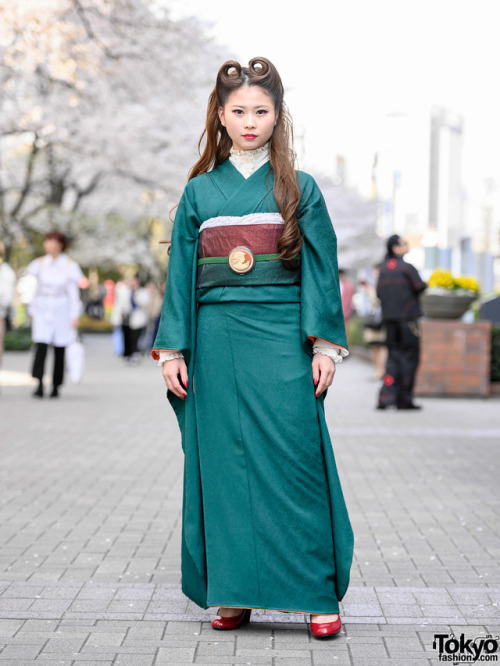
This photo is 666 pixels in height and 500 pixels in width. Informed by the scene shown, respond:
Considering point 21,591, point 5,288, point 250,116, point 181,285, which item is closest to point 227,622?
point 21,591

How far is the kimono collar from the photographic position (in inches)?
141

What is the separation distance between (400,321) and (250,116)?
7.50m

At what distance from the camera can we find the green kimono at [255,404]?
11.0ft

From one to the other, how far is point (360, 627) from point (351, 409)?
752cm

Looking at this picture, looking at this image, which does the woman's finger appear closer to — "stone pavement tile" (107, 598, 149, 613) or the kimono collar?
the kimono collar

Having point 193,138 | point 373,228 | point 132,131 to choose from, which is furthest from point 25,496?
point 373,228

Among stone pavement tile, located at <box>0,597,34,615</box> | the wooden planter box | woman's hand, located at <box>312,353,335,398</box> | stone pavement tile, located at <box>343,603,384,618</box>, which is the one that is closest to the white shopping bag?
the wooden planter box

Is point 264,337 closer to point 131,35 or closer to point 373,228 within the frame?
point 131,35

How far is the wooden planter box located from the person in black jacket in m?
1.44

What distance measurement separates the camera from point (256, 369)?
3.44m

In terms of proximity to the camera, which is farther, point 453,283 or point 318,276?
point 453,283

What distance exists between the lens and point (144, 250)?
34438mm

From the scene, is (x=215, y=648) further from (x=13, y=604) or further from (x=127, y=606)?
(x=13, y=604)

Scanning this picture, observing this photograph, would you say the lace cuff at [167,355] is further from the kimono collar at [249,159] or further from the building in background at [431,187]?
the building in background at [431,187]
